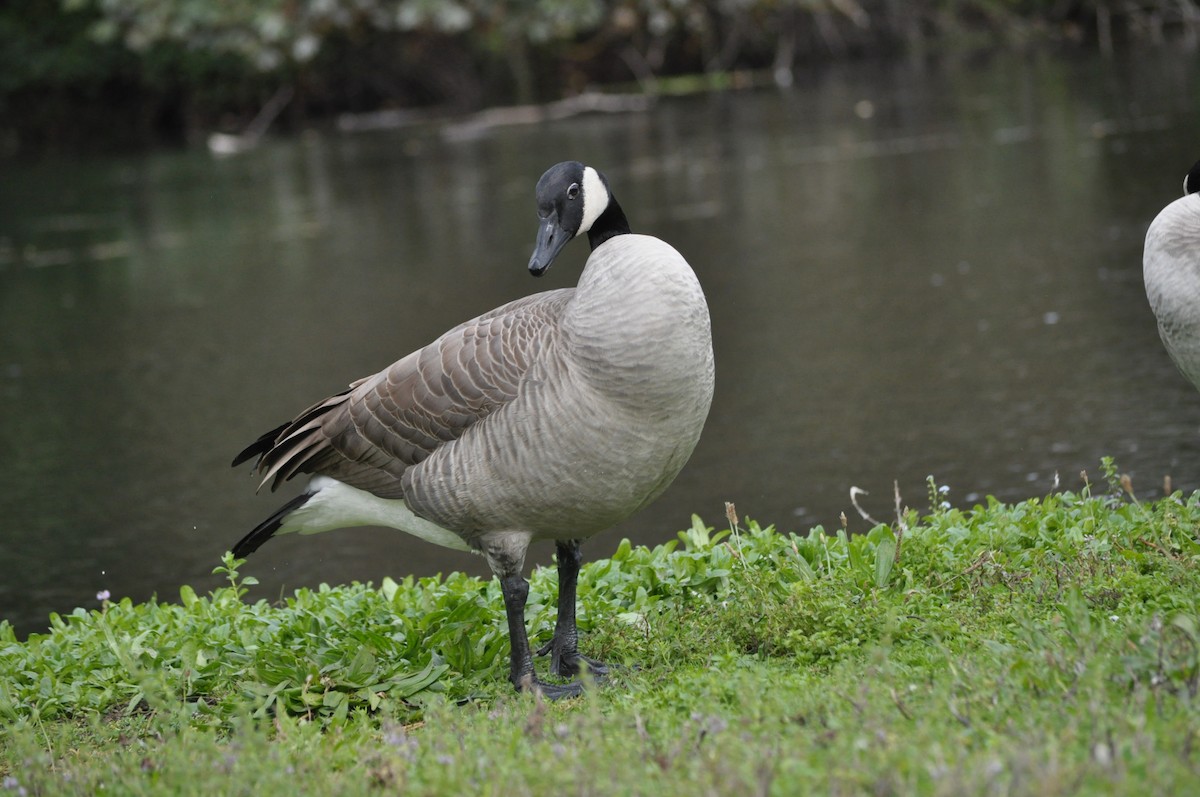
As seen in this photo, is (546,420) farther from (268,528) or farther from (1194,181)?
(1194,181)

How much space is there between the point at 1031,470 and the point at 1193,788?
14.7ft

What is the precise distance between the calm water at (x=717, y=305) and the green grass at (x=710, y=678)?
1662 millimetres

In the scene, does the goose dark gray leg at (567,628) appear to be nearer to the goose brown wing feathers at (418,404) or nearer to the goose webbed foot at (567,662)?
the goose webbed foot at (567,662)

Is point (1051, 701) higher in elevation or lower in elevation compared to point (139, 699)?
higher

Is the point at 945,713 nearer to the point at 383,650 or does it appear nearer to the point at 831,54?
the point at 383,650

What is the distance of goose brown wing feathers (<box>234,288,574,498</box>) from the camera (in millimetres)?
4656

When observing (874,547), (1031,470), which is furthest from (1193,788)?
(1031,470)

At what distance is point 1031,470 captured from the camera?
23.4ft

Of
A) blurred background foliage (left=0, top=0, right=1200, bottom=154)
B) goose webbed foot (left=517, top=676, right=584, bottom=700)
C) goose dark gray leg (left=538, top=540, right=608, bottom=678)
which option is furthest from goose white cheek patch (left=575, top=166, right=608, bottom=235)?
blurred background foliage (left=0, top=0, right=1200, bottom=154)

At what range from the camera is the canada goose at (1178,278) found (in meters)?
4.58

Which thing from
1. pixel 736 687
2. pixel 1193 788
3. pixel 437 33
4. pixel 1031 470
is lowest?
pixel 1031 470

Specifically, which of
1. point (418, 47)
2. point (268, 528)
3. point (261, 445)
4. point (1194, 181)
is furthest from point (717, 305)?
point (418, 47)

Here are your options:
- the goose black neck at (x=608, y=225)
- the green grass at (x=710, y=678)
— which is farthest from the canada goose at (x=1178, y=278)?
the goose black neck at (x=608, y=225)

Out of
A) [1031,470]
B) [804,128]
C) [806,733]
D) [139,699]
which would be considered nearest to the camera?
[806,733]
